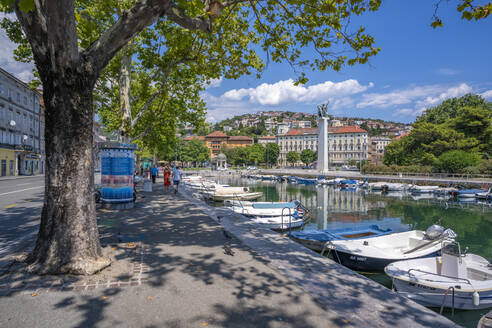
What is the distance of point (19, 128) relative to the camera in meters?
42.8

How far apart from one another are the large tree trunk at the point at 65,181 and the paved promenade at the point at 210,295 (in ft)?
1.15

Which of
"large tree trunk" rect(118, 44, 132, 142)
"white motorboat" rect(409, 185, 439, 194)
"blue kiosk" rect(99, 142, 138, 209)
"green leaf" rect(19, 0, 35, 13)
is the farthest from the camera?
"white motorboat" rect(409, 185, 439, 194)

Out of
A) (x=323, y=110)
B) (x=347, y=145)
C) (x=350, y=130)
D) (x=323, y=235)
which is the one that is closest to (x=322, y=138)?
(x=323, y=110)

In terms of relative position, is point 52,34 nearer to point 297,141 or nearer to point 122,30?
point 122,30

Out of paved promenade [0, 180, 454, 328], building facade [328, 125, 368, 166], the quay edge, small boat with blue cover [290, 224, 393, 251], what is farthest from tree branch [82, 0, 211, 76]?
building facade [328, 125, 368, 166]

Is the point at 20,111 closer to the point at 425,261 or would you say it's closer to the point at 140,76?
the point at 140,76

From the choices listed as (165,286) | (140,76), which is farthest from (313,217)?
(165,286)

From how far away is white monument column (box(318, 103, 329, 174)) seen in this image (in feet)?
221

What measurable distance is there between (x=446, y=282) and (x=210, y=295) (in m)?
5.79

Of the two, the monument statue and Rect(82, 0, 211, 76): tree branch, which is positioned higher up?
the monument statue

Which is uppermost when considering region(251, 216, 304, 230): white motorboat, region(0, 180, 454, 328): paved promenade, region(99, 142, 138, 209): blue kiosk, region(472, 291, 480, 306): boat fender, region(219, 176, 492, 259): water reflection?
region(99, 142, 138, 209): blue kiosk

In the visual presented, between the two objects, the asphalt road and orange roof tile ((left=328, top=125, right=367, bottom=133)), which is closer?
the asphalt road

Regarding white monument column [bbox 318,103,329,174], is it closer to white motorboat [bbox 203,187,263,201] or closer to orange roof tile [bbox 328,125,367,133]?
white motorboat [bbox 203,187,263,201]

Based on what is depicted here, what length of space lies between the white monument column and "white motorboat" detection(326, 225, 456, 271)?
58.3m
